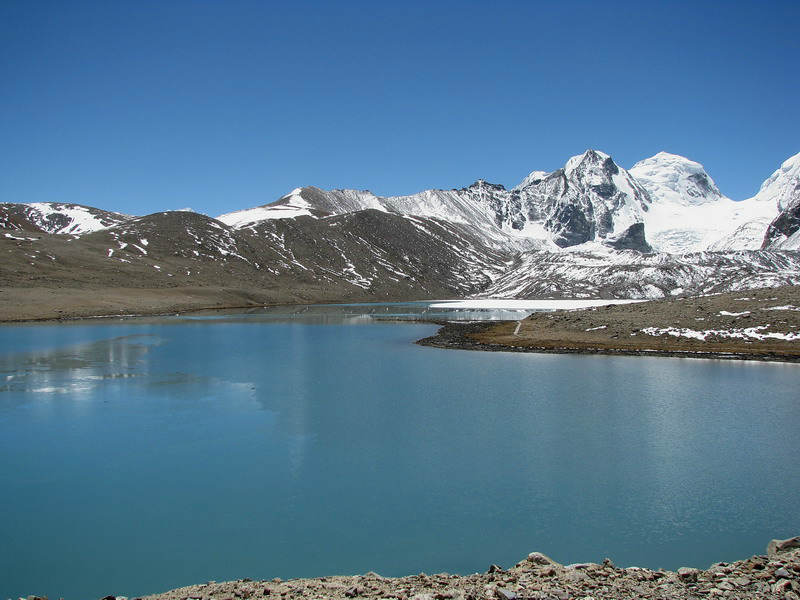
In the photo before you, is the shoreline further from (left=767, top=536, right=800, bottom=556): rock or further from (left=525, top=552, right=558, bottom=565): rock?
(left=525, top=552, right=558, bottom=565): rock

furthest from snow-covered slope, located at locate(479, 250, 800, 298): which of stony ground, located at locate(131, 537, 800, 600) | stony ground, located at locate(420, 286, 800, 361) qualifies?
stony ground, located at locate(131, 537, 800, 600)

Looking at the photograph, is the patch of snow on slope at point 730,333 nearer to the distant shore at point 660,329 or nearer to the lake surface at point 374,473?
the distant shore at point 660,329

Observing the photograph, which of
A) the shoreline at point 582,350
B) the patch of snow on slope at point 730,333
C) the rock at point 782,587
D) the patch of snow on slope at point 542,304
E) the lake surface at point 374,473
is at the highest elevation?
the patch of snow on slope at point 542,304

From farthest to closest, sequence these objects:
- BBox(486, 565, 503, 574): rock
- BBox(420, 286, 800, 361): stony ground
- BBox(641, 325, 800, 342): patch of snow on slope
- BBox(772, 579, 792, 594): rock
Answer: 1. BBox(641, 325, 800, 342): patch of snow on slope
2. BBox(420, 286, 800, 361): stony ground
3. BBox(486, 565, 503, 574): rock
4. BBox(772, 579, 792, 594): rock

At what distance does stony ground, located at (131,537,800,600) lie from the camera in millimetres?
10188

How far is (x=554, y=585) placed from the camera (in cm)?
1073

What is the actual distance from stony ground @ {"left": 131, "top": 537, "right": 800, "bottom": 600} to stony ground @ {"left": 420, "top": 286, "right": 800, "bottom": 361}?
144ft

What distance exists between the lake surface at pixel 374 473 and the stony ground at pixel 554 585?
1095 mm

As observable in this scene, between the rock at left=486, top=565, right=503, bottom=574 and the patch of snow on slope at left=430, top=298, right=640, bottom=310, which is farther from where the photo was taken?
the patch of snow on slope at left=430, top=298, right=640, bottom=310

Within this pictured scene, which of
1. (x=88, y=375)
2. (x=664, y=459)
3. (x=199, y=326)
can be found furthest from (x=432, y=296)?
(x=664, y=459)

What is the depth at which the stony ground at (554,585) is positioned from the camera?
33.4ft

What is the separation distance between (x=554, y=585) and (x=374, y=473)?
9171 mm

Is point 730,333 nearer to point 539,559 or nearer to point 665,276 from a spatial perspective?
point 539,559

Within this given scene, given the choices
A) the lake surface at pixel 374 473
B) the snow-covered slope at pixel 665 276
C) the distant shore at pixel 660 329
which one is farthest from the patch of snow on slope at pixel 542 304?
the lake surface at pixel 374 473
